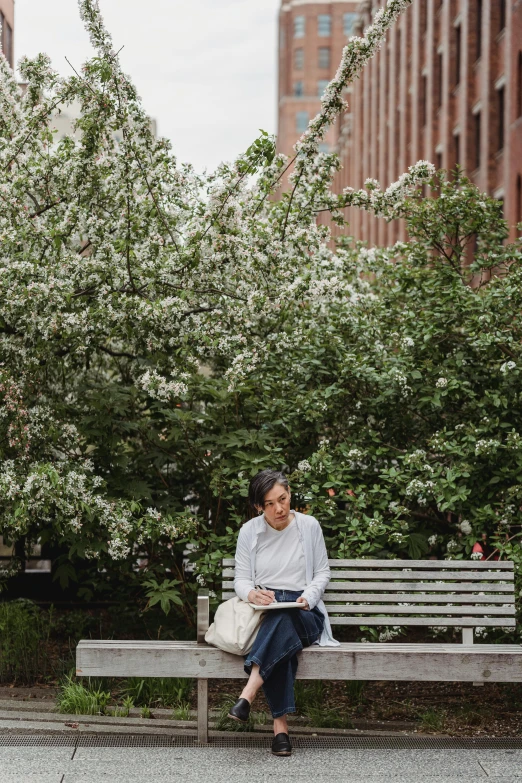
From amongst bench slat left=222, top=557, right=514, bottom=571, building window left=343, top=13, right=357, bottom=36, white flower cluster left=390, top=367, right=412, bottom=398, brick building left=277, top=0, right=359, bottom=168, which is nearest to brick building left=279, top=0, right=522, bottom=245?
white flower cluster left=390, top=367, right=412, bottom=398

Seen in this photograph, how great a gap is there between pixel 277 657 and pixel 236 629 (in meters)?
0.29

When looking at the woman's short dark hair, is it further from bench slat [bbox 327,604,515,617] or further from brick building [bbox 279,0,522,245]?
brick building [bbox 279,0,522,245]

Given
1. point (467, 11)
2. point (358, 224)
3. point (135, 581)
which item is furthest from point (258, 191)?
point (358, 224)

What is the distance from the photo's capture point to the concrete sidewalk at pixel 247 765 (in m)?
5.06

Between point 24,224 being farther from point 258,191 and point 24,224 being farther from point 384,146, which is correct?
point 384,146

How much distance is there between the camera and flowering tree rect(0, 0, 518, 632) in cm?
677

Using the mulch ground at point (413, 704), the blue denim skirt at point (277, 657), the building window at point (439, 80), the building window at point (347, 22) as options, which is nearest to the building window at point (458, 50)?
the building window at point (439, 80)

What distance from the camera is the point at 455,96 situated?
3189 centimetres

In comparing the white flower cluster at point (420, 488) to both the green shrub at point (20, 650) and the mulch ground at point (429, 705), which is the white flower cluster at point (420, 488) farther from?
the green shrub at point (20, 650)

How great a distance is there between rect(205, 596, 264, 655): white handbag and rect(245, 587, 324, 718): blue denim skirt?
0.15 ft

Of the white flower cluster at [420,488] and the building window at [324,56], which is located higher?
the building window at [324,56]

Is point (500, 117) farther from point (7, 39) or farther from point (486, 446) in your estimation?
point (486, 446)

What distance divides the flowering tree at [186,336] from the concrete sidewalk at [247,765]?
1455 mm

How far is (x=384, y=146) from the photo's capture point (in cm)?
4653
